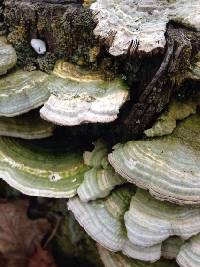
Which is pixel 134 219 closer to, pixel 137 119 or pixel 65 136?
pixel 137 119

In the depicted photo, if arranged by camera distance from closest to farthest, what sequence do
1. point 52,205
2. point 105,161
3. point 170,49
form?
point 170,49
point 105,161
point 52,205

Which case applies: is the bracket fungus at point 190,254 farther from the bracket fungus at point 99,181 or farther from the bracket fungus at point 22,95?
the bracket fungus at point 22,95

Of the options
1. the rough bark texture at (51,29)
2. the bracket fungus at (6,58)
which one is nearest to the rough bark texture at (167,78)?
the rough bark texture at (51,29)

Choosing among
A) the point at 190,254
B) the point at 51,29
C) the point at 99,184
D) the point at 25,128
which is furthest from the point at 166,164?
the point at 51,29

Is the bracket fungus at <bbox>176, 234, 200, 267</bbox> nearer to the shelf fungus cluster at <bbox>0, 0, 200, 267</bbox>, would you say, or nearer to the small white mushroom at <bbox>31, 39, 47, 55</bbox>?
the shelf fungus cluster at <bbox>0, 0, 200, 267</bbox>

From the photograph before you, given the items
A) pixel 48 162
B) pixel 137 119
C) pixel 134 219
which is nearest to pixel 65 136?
pixel 48 162

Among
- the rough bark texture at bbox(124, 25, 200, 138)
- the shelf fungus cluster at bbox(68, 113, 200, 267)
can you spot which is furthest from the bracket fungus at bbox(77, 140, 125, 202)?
A: the rough bark texture at bbox(124, 25, 200, 138)
